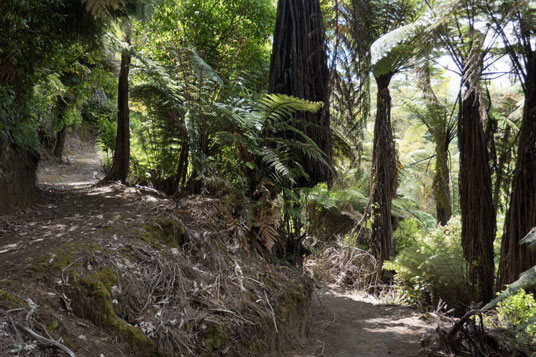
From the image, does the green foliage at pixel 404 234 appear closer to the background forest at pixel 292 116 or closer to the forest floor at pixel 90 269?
the background forest at pixel 292 116

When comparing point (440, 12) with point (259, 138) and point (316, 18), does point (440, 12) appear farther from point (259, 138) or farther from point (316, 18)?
point (259, 138)

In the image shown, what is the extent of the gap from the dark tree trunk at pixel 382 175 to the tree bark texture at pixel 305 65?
125 inches

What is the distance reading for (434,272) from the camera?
23.4ft

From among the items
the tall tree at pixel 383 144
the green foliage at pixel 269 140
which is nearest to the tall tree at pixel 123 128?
the green foliage at pixel 269 140

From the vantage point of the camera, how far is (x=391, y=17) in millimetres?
8508

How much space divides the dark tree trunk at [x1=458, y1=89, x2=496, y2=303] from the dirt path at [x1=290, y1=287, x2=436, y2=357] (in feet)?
3.85

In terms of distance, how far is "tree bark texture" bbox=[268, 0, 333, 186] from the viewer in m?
5.19

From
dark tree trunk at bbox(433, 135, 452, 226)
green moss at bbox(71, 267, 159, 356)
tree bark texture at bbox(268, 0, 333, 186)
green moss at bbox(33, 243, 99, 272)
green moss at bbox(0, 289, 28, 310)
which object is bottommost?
green moss at bbox(71, 267, 159, 356)

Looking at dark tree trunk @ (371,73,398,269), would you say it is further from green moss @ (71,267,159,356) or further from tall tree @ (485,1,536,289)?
green moss @ (71,267,159,356)

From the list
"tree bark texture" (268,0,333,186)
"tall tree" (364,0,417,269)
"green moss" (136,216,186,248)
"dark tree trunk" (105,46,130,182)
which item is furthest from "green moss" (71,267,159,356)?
"tall tree" (364,0,417,269)

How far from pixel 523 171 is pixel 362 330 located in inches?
111

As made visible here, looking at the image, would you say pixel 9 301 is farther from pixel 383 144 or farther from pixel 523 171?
pixel 383 144

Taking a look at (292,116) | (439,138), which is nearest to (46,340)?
(292,116)

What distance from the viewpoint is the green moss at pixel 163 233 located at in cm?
364
